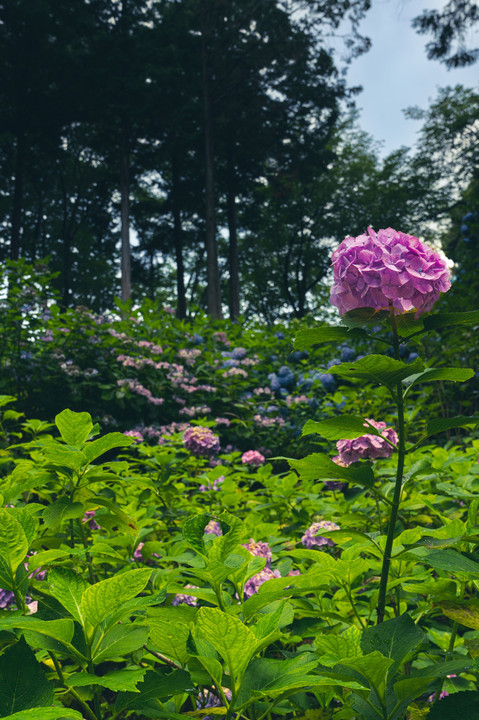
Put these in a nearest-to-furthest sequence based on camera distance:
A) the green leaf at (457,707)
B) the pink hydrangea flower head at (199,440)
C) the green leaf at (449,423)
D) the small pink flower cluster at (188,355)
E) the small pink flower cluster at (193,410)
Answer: the green leaf at (457,707) → the green leaf at (449,423) → the pink hydrangea flower head at (199,440) → the small pink flower cluster at (193,410) → the small pink flower cluster at (188,355)

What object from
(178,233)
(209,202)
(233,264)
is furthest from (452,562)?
(178,233)

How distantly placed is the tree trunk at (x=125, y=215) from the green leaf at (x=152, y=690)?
14.6m

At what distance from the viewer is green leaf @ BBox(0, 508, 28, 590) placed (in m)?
0.73

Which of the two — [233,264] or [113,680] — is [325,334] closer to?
[113,680]

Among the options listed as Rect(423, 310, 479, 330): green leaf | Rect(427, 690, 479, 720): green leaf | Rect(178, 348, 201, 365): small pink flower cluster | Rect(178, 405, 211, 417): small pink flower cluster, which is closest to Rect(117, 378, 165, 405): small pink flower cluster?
Rect(178, 405, 211, 417): small pink flower cluster

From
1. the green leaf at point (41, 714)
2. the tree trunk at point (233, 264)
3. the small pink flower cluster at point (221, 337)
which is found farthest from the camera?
the tree trunk at point (233, 264)

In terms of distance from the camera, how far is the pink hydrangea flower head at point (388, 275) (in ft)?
3.54

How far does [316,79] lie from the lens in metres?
15.9

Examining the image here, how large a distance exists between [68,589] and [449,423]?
2.26 ft

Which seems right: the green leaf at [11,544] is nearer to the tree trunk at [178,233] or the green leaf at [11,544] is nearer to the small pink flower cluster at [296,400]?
the small pink flower cluster at [296,400]

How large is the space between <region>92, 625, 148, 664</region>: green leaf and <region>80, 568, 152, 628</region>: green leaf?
42mm

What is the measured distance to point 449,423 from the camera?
0.94 meters

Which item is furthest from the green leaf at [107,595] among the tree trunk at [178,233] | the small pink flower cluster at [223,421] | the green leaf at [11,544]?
the tree trunk at [178,233]

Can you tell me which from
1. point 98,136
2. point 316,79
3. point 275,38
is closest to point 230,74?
point 275,38
